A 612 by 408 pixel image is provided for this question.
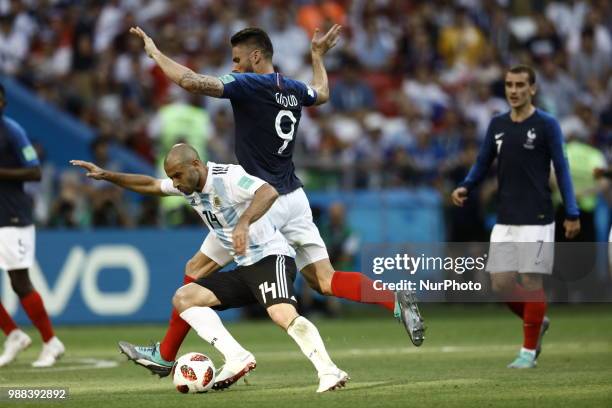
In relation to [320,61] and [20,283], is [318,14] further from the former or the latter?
[320,61]

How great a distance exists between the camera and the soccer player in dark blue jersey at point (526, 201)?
37.2 feet

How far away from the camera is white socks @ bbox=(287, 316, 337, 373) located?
884 centimetres

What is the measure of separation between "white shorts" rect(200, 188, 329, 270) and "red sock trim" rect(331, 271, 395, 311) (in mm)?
316

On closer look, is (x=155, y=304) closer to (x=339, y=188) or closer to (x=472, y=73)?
(x=339, y=188)

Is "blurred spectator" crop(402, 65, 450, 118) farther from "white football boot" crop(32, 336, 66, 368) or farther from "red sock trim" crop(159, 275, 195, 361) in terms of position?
"red sock trim" crop(159, 275, 195, 361)

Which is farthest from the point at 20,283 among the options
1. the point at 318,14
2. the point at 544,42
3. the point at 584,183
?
the point at 544,42

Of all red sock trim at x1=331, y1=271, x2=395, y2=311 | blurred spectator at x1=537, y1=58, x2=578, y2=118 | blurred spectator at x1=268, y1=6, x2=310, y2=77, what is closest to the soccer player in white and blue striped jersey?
red sock trim at x1=331, y1=271, x2=395, y2=311

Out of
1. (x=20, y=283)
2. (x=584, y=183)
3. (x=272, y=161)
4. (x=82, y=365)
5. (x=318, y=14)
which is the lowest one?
(x=82, y=365)

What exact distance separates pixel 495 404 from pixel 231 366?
6.81 ft

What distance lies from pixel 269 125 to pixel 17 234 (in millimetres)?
3593

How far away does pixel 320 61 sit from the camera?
10.9 metres

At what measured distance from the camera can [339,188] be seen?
1973 cm

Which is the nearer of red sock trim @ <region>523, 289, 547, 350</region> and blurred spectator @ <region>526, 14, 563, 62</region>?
red sock trim @ <region>523, 289, 547, 350</region>

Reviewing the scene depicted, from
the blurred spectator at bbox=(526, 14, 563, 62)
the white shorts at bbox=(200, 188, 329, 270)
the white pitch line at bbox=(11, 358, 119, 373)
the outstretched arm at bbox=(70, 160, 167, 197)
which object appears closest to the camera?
the outstretched arm at bbox=(70, 160, 167, 197)
